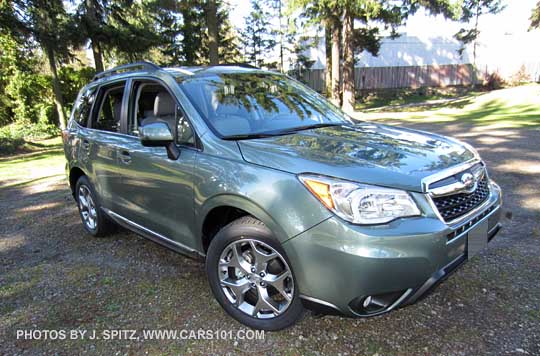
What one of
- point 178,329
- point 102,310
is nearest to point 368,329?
point 178,329

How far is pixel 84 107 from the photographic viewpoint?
465cm

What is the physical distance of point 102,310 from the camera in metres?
3.12

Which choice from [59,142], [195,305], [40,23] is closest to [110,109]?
[195,305]

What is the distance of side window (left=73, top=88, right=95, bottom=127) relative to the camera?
452 centimetres

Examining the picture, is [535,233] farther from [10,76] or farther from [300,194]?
[10,76]

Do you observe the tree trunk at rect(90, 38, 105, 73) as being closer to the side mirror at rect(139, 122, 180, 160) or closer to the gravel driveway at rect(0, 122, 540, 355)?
the gravel driveway at rect(0, 122, 540, 355)

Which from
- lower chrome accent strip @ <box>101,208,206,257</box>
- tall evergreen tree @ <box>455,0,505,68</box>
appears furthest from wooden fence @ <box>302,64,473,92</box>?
lower chrome accent strip @ <box>101,208,206,257</box>

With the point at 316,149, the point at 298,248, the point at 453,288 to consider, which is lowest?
the point at 453,288

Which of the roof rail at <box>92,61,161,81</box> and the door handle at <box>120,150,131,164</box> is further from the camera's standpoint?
the roof rail at <box>92,61,161,81</box>

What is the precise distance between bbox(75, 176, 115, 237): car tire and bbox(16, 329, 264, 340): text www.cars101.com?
1.56 meters

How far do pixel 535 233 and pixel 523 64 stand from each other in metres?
38.3

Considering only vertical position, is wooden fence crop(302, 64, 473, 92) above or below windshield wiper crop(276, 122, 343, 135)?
above

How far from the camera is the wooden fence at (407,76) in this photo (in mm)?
36062

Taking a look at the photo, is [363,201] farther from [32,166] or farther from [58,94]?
[58,94]
